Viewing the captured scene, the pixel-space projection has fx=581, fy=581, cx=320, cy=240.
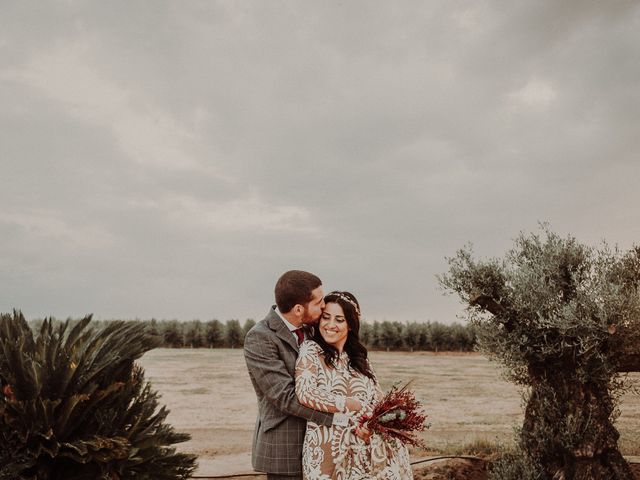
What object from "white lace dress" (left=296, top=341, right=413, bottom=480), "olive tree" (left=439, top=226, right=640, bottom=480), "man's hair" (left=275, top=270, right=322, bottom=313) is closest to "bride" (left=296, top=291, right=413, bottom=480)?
"white lace dress" (left=296, top=341, right=413, bottom=480)

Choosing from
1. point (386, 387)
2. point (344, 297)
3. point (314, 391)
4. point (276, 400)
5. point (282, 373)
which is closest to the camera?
point (314, 391)

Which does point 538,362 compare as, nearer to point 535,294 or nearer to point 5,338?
point 535,294

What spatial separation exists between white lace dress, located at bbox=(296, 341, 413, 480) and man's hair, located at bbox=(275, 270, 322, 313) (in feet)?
1.14

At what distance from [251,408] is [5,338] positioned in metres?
13.7

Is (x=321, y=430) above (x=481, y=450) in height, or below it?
above

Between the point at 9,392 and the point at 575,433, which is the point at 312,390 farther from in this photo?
the point at 575,433

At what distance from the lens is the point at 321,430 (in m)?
4.17

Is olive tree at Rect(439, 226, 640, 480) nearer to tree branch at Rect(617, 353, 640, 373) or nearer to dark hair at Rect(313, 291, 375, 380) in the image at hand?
tree branch at Rect(617, 353, 640, 373)

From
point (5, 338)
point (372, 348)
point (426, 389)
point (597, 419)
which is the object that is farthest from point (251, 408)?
point (372, 348)

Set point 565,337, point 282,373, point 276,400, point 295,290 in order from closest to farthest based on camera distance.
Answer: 1. point 276,400
2. point 282,373
3. point 295,290
4. point 565,337

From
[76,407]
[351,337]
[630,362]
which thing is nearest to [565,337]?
[630,362]

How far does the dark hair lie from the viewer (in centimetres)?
453

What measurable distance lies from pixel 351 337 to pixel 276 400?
2.76ft

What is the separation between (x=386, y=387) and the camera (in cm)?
2000
